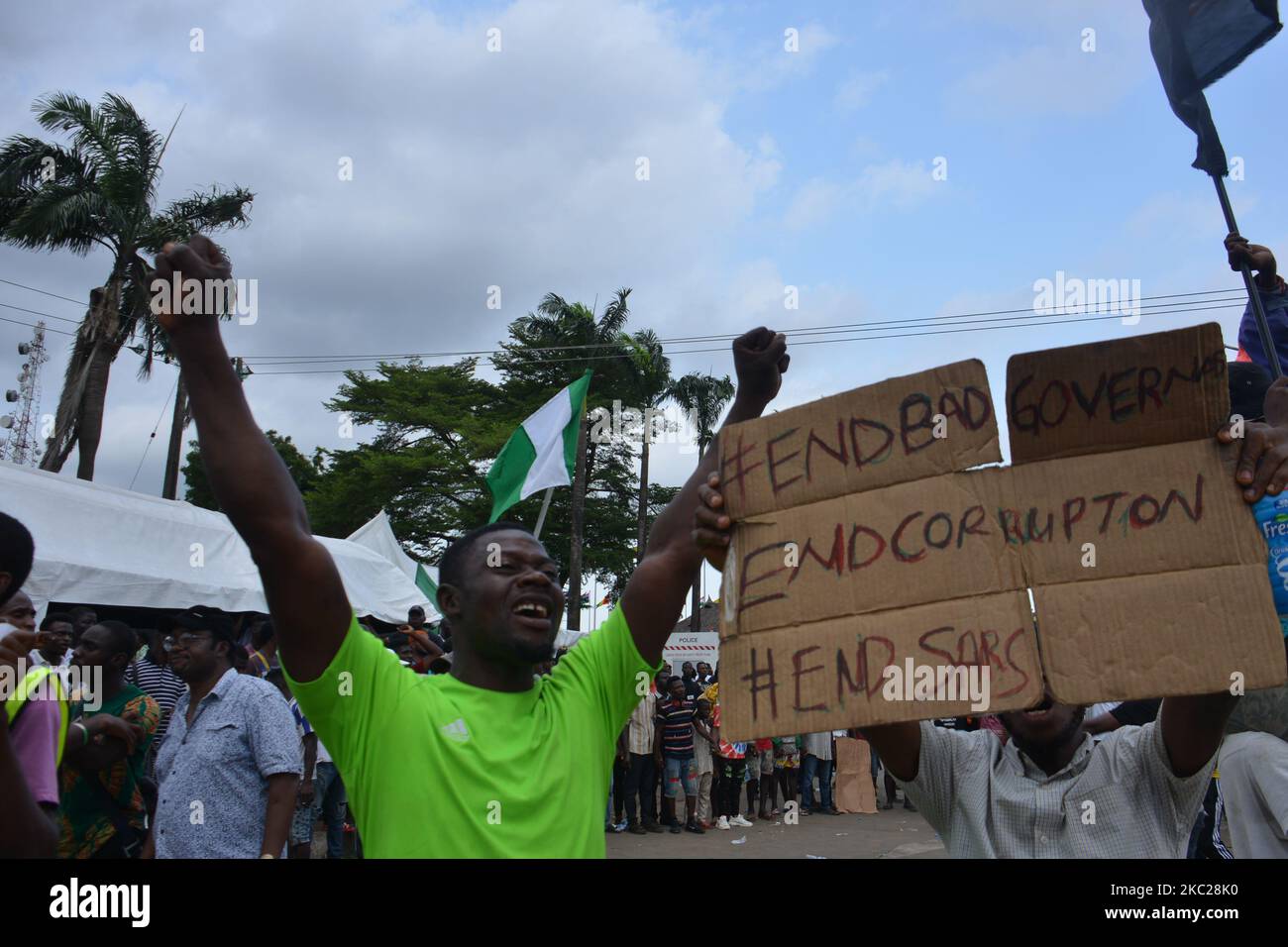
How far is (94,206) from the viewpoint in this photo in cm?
1828

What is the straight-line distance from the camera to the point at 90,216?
719 inches

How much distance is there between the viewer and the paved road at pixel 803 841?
10961 millimetres

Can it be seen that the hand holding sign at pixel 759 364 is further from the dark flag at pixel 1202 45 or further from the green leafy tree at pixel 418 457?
the green leafy tree at pixel 418 457

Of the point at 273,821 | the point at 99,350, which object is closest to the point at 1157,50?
the point at 273,821

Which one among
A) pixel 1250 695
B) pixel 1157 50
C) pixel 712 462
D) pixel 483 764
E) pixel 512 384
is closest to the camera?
pixel 483 764

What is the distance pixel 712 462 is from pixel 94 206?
64.0 ft

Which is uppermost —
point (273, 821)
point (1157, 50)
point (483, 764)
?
point (1157, 50)

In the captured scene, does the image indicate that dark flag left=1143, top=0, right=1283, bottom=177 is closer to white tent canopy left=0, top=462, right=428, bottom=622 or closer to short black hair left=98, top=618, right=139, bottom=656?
short black hair left=98, top=618, right=139, bottom=656

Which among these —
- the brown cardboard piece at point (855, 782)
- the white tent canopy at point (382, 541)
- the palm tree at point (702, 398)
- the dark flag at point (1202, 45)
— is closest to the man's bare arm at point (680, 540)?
the dark flag at point (1202, 45)

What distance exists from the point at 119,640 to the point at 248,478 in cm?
389

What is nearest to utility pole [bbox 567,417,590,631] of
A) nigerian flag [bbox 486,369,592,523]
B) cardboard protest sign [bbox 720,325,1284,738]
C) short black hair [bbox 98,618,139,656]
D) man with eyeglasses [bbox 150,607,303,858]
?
nigerian flag [bbox 486,369,592,523]

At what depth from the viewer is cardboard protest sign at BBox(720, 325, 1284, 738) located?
6.40 ft

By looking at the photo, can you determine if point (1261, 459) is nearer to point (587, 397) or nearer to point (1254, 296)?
point (1254, 296)
